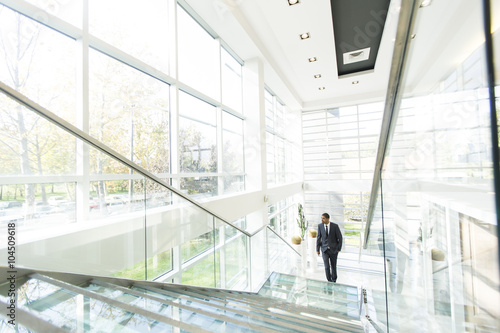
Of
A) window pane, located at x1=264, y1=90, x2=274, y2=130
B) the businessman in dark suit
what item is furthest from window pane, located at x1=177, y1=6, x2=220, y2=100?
the businessman in dark suit

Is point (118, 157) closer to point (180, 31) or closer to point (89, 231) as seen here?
point (89, 231)

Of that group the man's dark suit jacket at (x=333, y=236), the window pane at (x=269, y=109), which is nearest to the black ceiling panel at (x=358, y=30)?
the window pane at (x=269, y=109)

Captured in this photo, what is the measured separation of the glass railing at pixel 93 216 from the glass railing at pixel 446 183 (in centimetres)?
145

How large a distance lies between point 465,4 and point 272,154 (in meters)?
7.27

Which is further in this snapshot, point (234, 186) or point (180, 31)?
point (234, 186)

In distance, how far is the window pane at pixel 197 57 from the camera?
3932 millimetres

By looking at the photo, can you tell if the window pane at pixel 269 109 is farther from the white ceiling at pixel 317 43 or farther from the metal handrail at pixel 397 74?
the metal handrail at pixel 397 74

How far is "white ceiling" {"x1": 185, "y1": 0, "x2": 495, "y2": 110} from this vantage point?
70 cm

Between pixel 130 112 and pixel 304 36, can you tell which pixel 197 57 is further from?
pixel 304 36

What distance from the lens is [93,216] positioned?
141 cm

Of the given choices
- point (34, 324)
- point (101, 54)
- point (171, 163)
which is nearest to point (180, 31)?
point (101, 54)

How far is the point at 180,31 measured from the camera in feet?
12.8

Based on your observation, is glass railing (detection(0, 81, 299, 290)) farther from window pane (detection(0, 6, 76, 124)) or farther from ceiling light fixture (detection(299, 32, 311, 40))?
ceiling light fixture (detection(299, 32, 311, 40))

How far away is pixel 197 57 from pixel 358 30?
3496 millimetres
